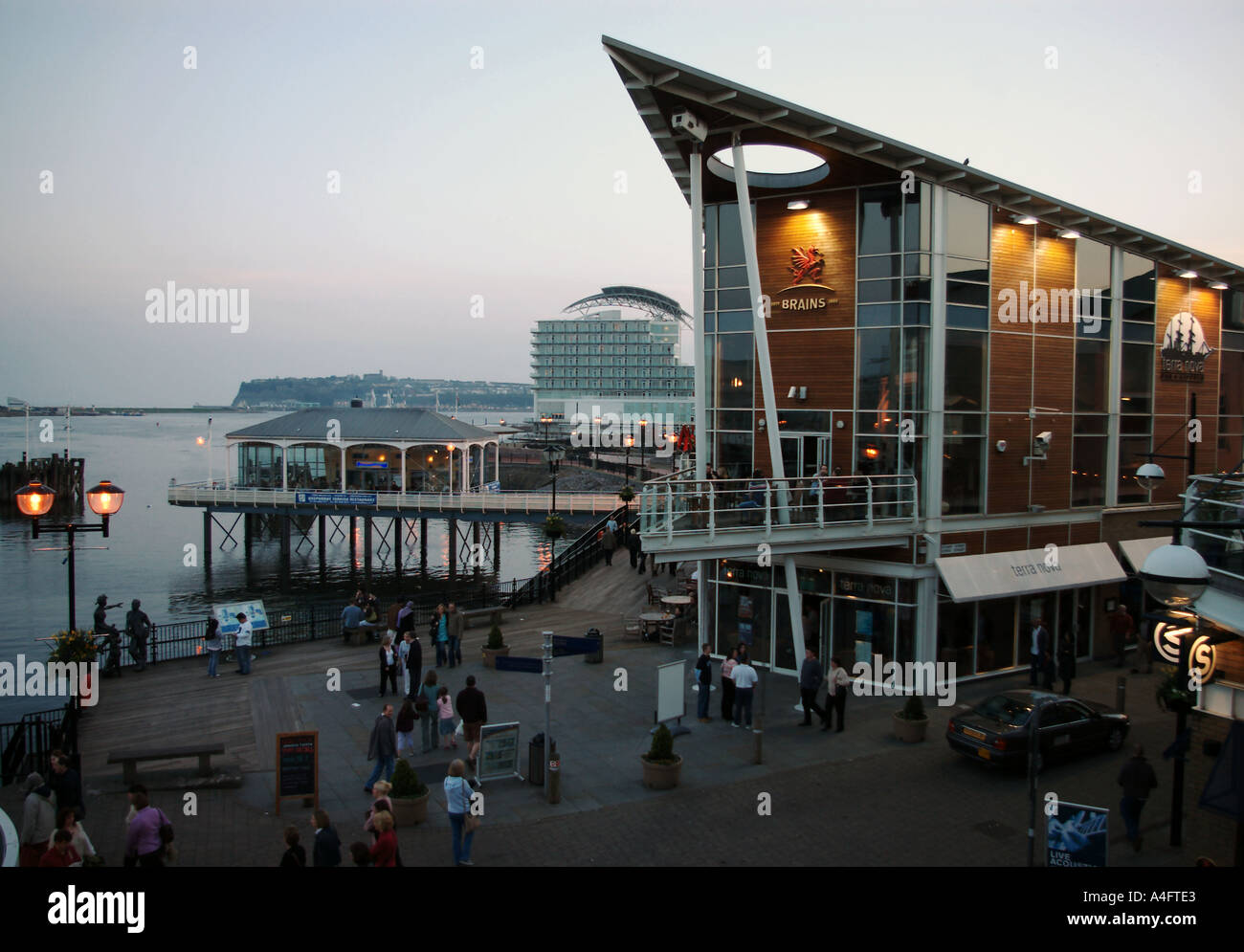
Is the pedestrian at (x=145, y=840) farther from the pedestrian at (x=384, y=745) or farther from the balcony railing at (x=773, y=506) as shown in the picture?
the balcony railing at (x=773, y=506)

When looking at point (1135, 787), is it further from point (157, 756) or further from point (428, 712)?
point (157, 756)

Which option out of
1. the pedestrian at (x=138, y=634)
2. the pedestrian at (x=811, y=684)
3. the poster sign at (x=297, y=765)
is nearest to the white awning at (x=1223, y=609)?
the pedestrian at (x=811, y=684)

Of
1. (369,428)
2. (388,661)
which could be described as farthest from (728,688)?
(369,428)

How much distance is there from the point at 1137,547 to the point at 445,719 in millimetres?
18290

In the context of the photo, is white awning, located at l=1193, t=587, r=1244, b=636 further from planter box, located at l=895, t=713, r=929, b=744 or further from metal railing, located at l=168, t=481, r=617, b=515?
metal railing, located at l=168, t=481, r=617, b=515

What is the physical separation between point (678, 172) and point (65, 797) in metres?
18.5

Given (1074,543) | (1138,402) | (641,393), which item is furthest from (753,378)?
(641,393)

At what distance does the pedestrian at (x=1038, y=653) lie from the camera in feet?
62.0

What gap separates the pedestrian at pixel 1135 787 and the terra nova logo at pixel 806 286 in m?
11.7

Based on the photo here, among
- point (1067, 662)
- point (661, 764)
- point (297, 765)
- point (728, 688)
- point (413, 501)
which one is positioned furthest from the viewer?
point (413, 501)

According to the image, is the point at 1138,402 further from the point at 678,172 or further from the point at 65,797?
the point at 65,797

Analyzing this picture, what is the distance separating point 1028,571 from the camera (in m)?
20.6
